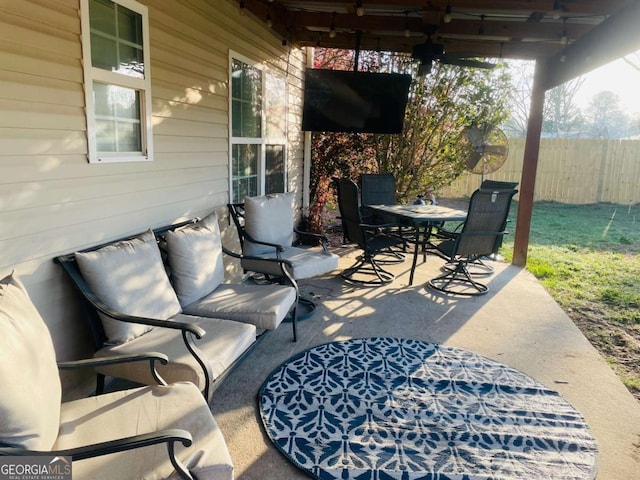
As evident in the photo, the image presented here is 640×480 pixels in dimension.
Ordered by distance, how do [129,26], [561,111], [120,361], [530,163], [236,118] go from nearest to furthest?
[120,361] → [129,26] → [236,118] → [530,163] → [561,111]

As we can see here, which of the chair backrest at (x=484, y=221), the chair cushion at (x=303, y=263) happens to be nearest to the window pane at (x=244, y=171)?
the chair cushion at (x=303, y=263)

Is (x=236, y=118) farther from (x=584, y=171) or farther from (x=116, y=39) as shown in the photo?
(x=584, y=171)

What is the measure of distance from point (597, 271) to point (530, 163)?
150cm

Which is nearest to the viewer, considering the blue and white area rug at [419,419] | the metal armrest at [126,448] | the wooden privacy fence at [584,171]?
the metal armrest at [126,448]

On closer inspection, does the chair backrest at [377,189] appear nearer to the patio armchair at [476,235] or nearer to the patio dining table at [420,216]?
the patio dining table at [420,216]

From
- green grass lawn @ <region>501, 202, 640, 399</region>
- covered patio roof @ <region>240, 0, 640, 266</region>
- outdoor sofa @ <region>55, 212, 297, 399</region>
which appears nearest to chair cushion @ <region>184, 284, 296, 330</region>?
outdoor sofa @ <region>55, 212, 297, 399</region>

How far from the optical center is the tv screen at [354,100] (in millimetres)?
5738

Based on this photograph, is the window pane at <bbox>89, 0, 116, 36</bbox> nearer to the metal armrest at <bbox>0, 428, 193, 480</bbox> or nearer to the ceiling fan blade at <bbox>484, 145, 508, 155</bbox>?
the metal armrest at <bbox>0, 428, 193, 480</bbox>

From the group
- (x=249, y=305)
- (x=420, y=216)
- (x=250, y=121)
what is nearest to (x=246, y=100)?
(x=250, y=121)

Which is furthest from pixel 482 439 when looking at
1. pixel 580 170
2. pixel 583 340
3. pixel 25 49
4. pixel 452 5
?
pixel 580 170

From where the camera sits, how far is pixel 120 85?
262 centimetres

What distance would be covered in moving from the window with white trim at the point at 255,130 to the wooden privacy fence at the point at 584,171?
570cm

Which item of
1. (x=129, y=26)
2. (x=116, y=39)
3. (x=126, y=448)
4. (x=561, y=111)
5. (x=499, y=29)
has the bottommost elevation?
(x=126, y=448)

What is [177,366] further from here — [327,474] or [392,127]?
[392,127]
